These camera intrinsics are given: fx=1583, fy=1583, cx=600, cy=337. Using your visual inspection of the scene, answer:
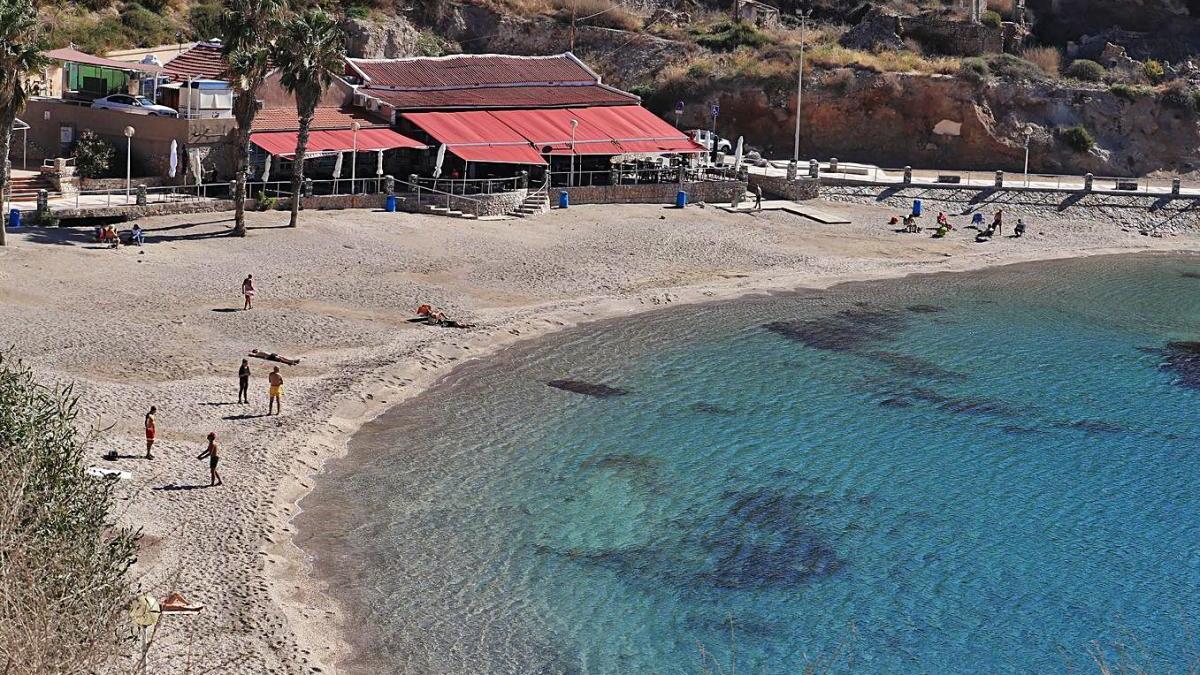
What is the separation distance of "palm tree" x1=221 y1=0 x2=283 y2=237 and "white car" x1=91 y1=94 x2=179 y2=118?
6602 millimetres

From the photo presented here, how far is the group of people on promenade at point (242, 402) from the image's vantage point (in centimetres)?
3247

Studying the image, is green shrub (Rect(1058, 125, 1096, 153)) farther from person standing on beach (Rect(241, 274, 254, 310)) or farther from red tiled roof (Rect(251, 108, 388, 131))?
person standing on beach (Rect(241, 274, 254, 310))

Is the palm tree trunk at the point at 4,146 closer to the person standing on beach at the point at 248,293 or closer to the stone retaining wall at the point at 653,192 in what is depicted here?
the person standing on beach at the point at 248,293

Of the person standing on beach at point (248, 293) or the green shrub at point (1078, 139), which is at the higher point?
the green shrub at point (1078, 139)

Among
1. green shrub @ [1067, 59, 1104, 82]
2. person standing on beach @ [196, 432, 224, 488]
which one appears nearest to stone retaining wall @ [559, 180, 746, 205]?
green shrub @ [1067, 59, 1104, 82]

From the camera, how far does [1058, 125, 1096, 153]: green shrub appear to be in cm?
7850

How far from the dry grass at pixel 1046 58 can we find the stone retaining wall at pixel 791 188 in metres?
20.5

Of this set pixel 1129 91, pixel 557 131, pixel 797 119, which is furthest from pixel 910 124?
pixel 557 131

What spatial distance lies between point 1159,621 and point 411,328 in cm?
2347

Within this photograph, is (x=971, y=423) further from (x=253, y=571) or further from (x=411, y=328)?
(x=253, y=571)

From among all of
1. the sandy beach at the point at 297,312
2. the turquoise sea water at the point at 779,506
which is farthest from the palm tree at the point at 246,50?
the turquoise sea water at the point at 779,506

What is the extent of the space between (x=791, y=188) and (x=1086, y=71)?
22790 mm

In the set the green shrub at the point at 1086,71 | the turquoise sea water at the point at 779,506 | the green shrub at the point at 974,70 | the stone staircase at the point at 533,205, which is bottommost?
the turquoise sea water at the point at 779,506

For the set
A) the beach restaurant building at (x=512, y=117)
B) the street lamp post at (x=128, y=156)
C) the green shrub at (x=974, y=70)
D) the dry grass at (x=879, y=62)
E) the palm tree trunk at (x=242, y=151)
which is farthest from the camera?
the dry grass at (x=879, y=62)
